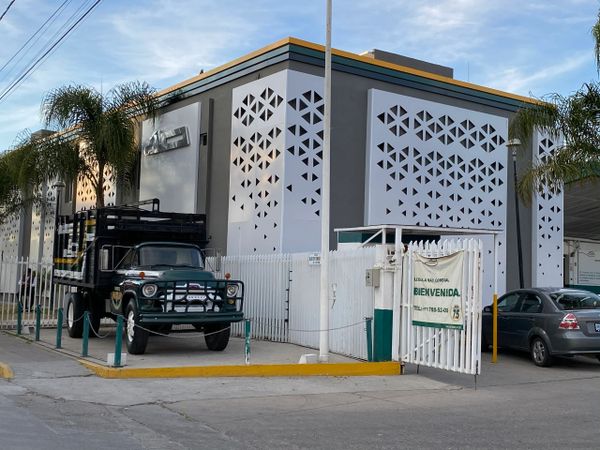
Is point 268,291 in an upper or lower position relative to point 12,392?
upper

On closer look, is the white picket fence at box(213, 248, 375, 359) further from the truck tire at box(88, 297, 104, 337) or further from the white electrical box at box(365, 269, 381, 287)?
the truck tire at box(88, 297, 104, 337)

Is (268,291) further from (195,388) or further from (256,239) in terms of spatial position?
(195,388)

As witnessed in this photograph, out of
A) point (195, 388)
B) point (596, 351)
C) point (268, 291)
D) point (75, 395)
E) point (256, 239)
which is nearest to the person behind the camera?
point (75, 395)

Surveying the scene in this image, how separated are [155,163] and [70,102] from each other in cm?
372

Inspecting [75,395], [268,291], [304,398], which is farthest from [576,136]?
[75,395]

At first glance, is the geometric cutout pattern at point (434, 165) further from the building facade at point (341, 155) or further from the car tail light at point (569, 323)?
the car tail light at point (569, 323)

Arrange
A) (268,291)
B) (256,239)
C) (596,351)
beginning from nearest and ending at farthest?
(596,351), (268,291), (256,239)

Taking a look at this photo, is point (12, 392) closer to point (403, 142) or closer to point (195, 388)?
point (195, 388)

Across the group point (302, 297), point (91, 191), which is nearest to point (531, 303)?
point (302, 297)

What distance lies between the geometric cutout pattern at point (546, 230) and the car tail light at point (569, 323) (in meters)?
11.6

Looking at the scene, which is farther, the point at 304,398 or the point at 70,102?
the point at 70,102

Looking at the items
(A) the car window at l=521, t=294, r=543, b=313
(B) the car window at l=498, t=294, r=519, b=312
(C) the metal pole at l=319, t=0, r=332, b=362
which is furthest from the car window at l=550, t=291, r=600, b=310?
(C) the metal pole at l=319, t=0, r=332, b=362

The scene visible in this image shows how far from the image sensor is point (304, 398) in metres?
9.95

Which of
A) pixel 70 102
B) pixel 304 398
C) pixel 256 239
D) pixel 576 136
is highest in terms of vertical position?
pixel 70 102
